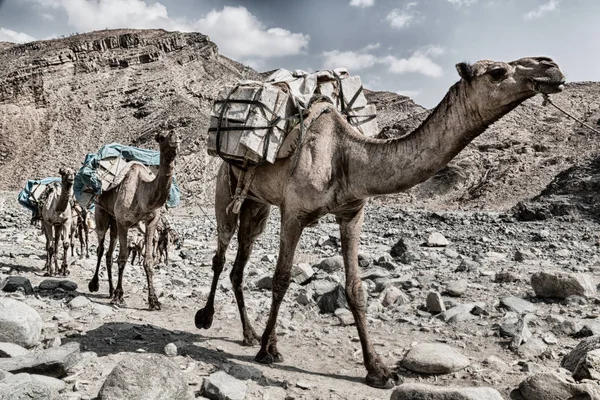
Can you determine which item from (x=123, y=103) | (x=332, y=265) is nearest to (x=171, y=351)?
(x=332, y=265)

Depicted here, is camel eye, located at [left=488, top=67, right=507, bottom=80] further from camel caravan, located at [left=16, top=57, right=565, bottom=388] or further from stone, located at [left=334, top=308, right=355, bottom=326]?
stone, located at [left=334, top=308, right=355, bottom=326]

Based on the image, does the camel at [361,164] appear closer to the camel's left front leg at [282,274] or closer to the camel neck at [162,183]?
the camel's left front leg at [282,274]

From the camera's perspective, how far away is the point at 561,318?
227 inches

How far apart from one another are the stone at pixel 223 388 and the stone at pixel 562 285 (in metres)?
4.49

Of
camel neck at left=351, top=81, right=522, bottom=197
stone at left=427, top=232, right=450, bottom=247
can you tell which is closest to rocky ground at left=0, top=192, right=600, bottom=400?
stone at left=427, top=232, right=450, bottom=247

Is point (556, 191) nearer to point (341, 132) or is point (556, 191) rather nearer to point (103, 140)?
point (341, 132)

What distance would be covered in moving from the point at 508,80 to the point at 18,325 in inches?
172

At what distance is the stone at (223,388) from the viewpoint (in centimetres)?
386

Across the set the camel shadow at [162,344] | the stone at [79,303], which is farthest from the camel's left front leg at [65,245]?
the camel shadow at [162,344]

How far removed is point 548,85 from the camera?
3.34m

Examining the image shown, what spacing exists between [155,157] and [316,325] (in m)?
5.80

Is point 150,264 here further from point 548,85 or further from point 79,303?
point 548,85

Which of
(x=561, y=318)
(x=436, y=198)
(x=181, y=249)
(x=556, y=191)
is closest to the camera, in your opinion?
(x=561, y=318)

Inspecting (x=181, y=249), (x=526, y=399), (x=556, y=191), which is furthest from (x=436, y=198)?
(x=526, y=399)
